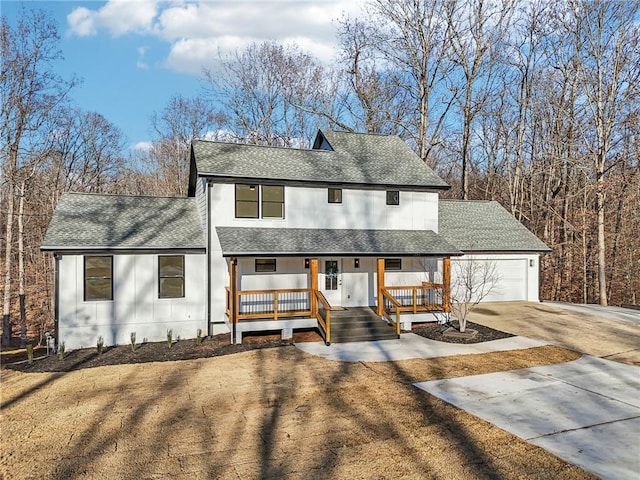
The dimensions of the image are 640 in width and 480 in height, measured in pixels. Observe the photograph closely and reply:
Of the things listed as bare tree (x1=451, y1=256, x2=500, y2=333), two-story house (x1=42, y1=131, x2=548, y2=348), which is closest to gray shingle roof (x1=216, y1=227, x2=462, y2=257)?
two-story house (x1=42, y1=131, x2=548, y2=348)

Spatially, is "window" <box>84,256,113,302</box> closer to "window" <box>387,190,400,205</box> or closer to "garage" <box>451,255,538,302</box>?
"window" <box>387,190,400,205</box>

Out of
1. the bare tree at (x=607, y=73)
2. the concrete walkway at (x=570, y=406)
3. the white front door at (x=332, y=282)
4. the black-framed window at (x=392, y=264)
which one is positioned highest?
the bare tree at (x=607, y=73)

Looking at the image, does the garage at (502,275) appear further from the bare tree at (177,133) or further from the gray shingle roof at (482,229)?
the bare tree at (177,133)

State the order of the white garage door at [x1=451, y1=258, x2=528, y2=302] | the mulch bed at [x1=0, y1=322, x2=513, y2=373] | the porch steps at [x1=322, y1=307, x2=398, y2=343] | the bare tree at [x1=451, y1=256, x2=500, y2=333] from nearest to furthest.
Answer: the mulch bed at [x1=0, y1=322, x2=513, y2=373] → the porch steps at [x1=322, y1=307, x2=398, y2=343] → the bare tree at [x1=451, y1=256, x2=500, y2=333] → the white garage door at [x1=451, y1=258, x2=528, y2=302]

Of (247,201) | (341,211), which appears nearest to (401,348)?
(341,211)

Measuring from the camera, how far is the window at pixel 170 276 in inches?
523

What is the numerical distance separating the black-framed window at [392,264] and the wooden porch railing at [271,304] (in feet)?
10.6

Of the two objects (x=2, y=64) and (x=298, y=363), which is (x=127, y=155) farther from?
(x=298, y=363)

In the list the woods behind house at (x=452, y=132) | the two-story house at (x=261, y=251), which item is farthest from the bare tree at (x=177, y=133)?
the two-story house at (x=261, y=251)

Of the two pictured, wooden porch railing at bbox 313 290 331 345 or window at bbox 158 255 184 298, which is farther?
window at bbox 158 255 184 298

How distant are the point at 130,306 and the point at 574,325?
572 inches

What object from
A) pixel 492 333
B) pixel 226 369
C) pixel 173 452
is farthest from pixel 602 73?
pixel 173 452

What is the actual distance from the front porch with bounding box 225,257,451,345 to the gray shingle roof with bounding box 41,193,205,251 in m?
2.51

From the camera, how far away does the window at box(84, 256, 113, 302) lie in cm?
1252
